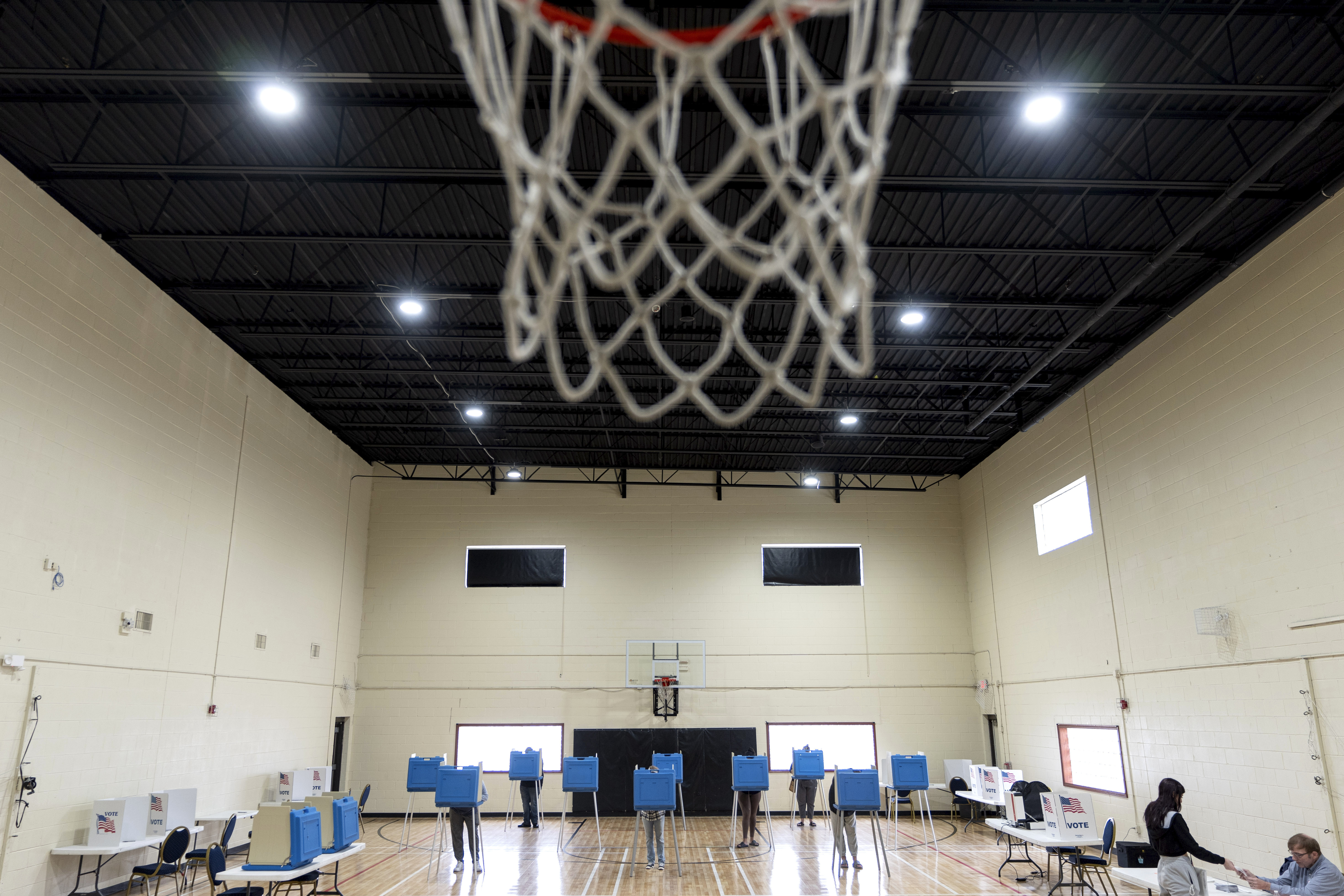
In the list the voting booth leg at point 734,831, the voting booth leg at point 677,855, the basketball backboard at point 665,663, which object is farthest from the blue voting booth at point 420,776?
the basketball backboard at point 665,663

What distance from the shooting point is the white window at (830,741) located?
20.7 meters

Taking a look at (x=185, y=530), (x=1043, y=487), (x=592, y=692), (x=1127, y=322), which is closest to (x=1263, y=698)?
(x=1127, y=322)

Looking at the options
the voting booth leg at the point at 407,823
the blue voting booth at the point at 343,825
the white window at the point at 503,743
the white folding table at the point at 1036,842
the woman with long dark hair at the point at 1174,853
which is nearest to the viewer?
the woman with long dark hair at the point at 1174,853

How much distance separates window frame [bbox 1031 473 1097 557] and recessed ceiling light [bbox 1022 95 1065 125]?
28.8ft

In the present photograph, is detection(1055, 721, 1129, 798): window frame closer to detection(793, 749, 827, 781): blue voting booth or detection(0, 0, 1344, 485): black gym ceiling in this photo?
detection(793, 749, 827, 781): blue voting booth

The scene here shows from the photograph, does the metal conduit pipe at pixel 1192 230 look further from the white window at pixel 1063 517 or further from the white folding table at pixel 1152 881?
the white folding table at pixel 1152 881

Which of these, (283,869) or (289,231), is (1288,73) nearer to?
(289,231)

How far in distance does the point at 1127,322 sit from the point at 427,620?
16.6 metres

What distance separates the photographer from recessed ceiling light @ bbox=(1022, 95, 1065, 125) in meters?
8.81

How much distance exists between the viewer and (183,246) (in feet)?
39.8

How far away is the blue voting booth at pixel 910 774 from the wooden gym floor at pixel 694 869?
1.19 metres

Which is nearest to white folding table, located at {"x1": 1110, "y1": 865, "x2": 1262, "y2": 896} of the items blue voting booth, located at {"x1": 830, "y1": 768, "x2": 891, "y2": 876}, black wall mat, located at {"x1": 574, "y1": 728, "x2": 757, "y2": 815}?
blue voting booth, located at {"x1": 830, "y1": 768, "x2": 891, "y2": 876}

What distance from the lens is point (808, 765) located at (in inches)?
602

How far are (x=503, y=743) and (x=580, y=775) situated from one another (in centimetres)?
641
